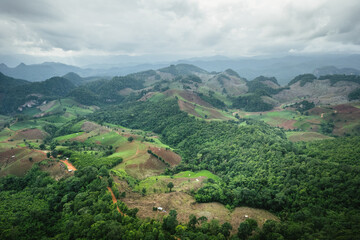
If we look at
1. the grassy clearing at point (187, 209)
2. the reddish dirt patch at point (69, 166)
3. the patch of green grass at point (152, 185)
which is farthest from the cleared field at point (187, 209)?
the reddish dirt patch at point (69, 166)

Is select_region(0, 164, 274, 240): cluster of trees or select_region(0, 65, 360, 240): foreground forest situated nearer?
select_region(0, 164, 274, 240): cluster of trees

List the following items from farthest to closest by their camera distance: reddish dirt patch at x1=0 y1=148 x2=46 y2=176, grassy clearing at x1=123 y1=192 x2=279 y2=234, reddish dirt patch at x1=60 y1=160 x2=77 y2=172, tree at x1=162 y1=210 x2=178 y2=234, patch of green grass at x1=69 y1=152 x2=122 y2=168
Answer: reddish dirt patch at x1=0 y1=148 x2=46 y2=176 < patch of green grass at x1=69 y1=152 x2=122 y2=168 < reddish dirt patch at x1=60 y1=160 x2=77 y2=172 < grassy clearing at x1=123 y1=192 x2=279 y2=234 < tree at x1=162 y1=210 x2=178 y2=234

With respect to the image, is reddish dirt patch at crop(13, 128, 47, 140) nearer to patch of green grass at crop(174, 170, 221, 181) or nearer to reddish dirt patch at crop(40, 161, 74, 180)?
reddish dirt patch at crop(40, 161, 74, 180)

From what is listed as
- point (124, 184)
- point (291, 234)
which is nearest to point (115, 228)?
point (124, 184)

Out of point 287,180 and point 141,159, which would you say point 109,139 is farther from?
point 287,180

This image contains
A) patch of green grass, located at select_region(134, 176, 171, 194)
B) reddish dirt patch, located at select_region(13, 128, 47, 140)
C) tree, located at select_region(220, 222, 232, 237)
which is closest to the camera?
tree, located at select_region(220, 222, 232, 237)

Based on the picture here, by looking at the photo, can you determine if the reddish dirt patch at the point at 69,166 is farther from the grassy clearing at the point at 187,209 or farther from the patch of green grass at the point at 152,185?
the grassy clearing at the point at 187,209

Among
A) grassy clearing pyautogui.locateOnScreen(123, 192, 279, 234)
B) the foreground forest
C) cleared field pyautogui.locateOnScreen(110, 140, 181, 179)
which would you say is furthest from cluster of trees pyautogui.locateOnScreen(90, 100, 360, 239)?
cleared field pyautogui.locateOnScreen(110, 140, 181, 179)

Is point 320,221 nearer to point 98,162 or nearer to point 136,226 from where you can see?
point 136,226
